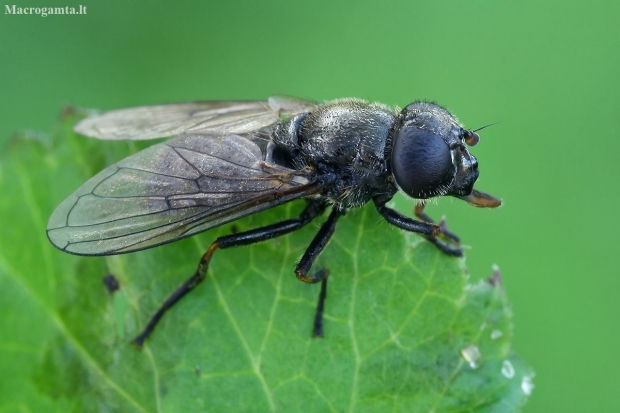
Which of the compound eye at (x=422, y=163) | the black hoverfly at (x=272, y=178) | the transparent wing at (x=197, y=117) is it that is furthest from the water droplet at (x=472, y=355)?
the transparent wing at (x=197, y=117)

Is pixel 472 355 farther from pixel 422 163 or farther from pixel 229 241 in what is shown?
pixel 229 241

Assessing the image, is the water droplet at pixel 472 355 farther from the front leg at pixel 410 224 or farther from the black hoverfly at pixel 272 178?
the front leg at pixel 410 224

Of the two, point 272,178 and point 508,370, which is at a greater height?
point 272,178

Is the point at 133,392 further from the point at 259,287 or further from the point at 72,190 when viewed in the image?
the point at 72,190

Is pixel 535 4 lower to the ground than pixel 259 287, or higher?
higher

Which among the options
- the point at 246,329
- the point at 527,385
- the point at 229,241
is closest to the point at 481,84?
the point at 229,241

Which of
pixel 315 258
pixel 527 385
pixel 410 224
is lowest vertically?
pixel 527 385

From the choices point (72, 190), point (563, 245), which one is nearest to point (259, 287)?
point (72, 190)
